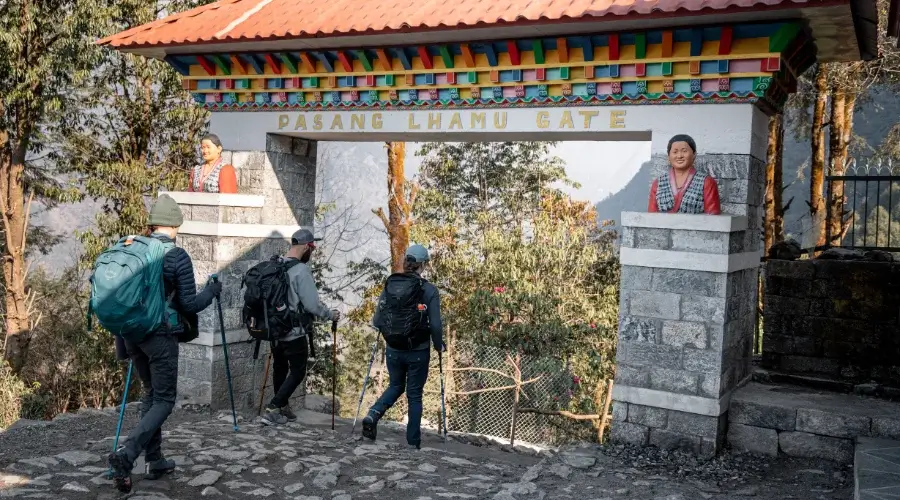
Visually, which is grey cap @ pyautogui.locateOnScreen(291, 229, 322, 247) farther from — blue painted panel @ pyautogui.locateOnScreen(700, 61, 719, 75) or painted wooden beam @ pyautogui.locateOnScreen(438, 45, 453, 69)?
blue painted panel @ pyautogui.locateOnScreen(700, 61, 719, 75)

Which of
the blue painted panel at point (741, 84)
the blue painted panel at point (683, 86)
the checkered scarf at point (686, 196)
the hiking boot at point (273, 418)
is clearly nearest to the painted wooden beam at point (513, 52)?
the blue painted panel at point (683, 86)

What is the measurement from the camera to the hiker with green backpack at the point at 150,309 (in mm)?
5168

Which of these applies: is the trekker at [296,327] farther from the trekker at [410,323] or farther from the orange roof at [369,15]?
the orange roof at [369,15]

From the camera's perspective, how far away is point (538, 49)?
727 centimetres

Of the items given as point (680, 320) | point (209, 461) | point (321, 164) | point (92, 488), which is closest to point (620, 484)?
point (680, 320)

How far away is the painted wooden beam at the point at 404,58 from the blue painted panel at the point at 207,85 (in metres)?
2.44

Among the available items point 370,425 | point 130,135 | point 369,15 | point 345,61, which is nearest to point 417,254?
point 370,425

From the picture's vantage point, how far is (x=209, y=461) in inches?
247

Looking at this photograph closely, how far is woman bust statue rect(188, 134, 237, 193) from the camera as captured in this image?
8.79 metres

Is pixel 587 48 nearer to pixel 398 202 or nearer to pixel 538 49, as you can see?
pixel 538 49

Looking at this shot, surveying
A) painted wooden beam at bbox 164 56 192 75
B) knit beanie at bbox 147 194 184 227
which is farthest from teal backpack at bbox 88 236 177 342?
painted wooden beam at bbox 164 56 192 75

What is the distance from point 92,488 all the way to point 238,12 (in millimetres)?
5659

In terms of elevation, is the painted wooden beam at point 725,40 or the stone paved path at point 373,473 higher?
the painted wooden beam at point 725,40

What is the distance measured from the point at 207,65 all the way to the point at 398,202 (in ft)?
36.8
